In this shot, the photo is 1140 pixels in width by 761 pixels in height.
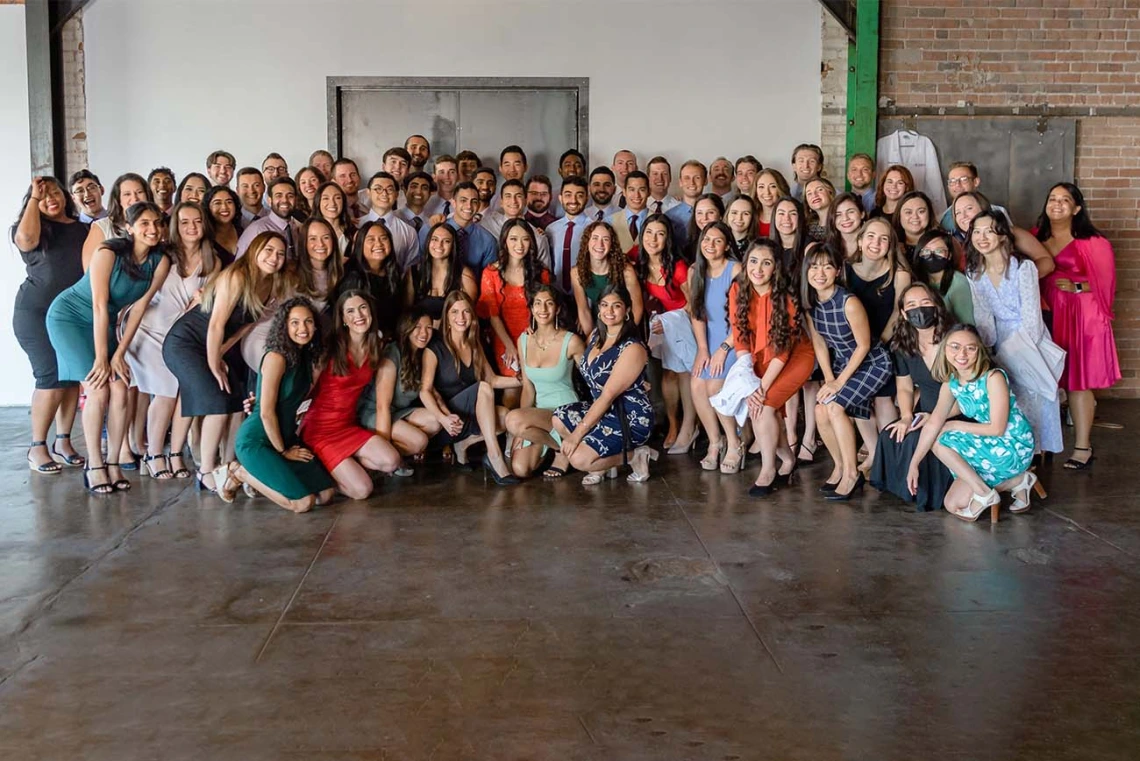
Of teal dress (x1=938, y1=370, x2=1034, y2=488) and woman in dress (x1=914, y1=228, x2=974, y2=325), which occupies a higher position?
woman in dress (x1=914, y1=228, x2=974, y2=325)

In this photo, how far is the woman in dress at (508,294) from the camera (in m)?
6.02

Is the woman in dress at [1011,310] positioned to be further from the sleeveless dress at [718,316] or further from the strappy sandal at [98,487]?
the strappy sandal at [98,487]

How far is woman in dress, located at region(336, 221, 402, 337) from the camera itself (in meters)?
5.65

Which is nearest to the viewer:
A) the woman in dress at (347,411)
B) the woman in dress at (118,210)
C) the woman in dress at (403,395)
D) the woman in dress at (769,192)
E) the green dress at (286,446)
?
the green dress at (286,446)

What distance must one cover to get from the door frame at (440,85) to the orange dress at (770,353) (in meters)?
3.18

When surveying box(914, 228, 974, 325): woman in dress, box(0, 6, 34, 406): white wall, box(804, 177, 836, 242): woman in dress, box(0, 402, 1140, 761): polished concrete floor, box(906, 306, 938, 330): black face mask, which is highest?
box(0, 6, 34, 406): white wall

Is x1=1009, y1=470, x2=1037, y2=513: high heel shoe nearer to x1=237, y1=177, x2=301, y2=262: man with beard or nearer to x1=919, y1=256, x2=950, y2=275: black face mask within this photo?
x1=919, y1=256, x2=950, y2=275: black face mask

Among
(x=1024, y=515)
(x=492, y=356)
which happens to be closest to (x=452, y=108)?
(x=492, y=356)

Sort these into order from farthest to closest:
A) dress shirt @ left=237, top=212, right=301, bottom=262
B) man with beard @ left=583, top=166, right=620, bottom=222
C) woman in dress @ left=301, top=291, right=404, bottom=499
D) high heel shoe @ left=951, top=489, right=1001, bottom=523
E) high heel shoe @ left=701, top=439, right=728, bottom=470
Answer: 1. man with beard @ left=583, top=166, right=620, bottom=222
2. high heel shoe @ left=701, top=439, right=728, bottom=470
3. dress shirt @ left=237, top=212, right=301, bottom=262
4. woman in dress @ left=301, top=291, right=404, bottom=499
5. high heel shoe @ left=951, top=489, right=1001, bottom=523

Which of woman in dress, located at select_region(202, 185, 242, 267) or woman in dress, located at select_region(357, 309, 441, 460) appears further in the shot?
woman in dress, located at select_region(202, 185, 242, 267)

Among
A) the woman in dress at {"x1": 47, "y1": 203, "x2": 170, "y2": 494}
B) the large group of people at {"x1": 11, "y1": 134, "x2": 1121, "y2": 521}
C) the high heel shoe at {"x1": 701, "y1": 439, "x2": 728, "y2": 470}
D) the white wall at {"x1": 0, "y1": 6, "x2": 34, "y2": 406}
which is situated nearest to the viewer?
the large group of people at {"x1": 11, "y1": 134, "x2": 1121, "y2": 521}

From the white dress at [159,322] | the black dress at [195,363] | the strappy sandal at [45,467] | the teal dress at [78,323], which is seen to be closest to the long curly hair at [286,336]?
the black dress at [195,363]

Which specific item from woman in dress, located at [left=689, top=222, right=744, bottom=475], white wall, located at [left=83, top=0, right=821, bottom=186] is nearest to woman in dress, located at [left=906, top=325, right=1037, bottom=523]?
woman in dress, located at [left=689, top=222, right=744, bottom=475]

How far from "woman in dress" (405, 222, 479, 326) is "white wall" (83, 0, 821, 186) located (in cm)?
269
